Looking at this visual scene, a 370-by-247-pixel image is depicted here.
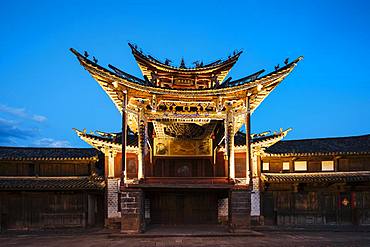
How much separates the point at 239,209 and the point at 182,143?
7.51 meters

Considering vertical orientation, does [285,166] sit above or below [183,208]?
above

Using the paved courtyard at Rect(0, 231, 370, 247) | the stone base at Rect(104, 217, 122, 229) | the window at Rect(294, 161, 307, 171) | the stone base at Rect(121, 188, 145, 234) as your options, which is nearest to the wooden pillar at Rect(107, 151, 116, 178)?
the stone base at Rect(104, 217, 122, 229)

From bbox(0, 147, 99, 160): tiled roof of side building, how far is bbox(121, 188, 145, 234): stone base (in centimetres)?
718

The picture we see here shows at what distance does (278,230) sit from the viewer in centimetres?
1992

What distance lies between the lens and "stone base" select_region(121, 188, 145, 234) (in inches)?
631

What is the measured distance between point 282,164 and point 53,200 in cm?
1624

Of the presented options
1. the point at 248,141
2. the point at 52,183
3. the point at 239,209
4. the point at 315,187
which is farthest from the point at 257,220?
the point at 52,183

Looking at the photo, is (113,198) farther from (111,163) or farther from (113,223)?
(111,163)

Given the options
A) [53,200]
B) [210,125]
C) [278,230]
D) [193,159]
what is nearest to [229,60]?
[210,125]

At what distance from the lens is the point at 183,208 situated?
72.7 feet

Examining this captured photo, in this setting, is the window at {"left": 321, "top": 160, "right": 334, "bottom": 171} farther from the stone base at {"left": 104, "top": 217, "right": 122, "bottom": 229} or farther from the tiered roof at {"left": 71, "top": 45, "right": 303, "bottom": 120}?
the stone base at {"left": 104, "top": 217, "right": 122, "bottom": 229}

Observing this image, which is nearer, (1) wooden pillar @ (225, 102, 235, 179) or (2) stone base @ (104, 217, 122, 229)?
(1) wooden pillar @ (225, 102, 235, 179)

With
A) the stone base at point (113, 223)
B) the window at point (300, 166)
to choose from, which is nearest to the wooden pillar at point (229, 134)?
the window at point (300, 166)

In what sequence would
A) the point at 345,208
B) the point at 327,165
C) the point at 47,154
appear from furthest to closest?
1. the point at 47,154
2. the point at 327,165
3. the point at 345,208
